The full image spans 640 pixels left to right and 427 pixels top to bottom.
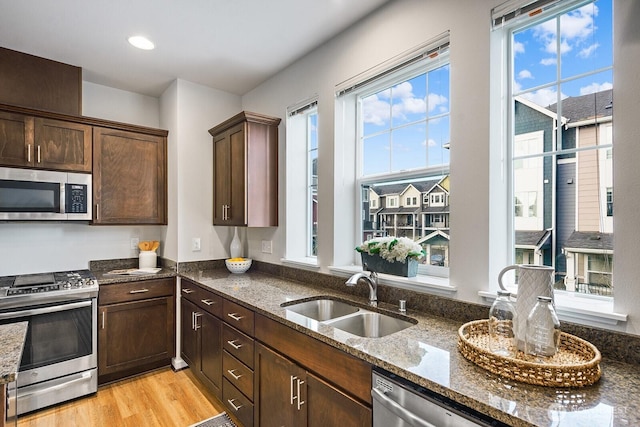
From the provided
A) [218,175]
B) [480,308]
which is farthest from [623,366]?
[218,175]

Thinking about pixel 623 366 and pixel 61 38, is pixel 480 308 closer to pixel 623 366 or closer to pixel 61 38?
pixel 623 366

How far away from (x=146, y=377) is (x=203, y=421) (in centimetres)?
93

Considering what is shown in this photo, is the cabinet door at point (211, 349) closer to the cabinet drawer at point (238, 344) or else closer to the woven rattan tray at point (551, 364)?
the cabinet drawer at point (238, 344)

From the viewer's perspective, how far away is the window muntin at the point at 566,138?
1396mm

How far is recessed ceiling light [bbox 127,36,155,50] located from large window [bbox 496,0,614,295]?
2.36 m

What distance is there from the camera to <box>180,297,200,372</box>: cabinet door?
277 centimetres

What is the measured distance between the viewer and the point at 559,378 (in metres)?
1.00

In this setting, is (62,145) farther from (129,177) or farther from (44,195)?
(129,177)

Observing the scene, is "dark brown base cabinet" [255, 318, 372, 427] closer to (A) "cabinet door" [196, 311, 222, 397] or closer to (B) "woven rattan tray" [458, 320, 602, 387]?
(B) "woven rattan tray" [458, 320, 602, 387]

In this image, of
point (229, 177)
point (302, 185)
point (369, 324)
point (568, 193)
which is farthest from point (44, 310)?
point (568, 193)

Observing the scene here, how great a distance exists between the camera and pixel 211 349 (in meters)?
2.51

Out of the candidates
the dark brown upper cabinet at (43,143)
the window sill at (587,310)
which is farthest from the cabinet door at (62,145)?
the window sill at (587,310)

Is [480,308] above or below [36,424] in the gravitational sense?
above

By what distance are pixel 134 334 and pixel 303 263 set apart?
1.56 m
